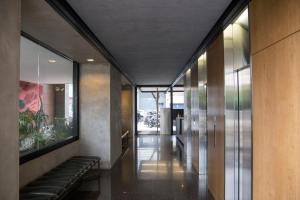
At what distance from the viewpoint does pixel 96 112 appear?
7805 millimetres

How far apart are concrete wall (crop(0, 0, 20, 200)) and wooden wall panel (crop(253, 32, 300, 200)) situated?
2.46 metres

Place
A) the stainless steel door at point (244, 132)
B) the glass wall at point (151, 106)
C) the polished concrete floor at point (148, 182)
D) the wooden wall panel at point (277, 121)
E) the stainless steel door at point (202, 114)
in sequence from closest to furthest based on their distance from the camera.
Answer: the wooden wall panel at point (277, 121) → the stainless steel door at point (244, 132) → the polished concrete floor at point (148, 182) → the stainless steel door at point (202, 114) → the glass wall at point (151, 106)

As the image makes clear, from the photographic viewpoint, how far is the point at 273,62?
2645mm

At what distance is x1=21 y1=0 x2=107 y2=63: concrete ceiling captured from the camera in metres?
3.49

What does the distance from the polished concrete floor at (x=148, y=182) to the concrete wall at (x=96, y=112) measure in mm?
734

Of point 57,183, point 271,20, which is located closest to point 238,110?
point 271,20

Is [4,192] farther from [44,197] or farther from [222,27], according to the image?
[222,27]

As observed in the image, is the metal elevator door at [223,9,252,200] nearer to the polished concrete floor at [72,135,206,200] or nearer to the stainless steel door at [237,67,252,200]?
the stainless steel door at [237,67,252,200]

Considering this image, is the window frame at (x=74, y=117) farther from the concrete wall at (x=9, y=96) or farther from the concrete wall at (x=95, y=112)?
the concrete wall at (x=9, y=96)

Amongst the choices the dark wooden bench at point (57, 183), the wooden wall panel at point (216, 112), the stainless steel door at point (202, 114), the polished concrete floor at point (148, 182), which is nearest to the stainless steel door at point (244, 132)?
the wooden wall panel at point (216, 112)

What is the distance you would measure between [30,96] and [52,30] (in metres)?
1.33

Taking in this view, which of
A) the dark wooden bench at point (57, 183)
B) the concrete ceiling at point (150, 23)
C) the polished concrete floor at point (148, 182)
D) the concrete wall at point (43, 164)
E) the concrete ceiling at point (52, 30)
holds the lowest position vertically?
the polished concrete floor at point (148, 182)

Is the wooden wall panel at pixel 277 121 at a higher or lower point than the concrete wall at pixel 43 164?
higher

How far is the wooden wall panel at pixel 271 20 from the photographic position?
2.26 metres
